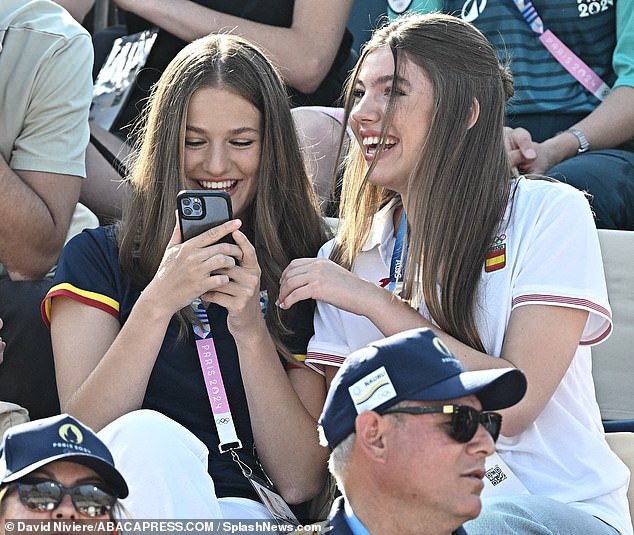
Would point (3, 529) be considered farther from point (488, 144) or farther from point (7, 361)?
point (488, 144)

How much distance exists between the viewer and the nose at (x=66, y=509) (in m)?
2.08

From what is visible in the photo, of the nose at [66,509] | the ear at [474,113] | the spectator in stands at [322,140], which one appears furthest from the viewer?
the spectator in stands at [322,140]

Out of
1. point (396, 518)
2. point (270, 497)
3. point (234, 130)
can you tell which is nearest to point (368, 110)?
point (234, 130)

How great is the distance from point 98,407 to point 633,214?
2.10 metres

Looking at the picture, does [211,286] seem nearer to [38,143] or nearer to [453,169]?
[453,169]

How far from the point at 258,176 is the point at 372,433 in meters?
1.23

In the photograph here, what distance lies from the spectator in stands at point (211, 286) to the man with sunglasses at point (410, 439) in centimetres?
66

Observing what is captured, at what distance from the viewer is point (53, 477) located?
6.87 feet

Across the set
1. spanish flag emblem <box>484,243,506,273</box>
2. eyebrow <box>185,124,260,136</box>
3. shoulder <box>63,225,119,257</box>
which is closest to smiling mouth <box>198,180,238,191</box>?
eyebrow <box>185,124,260,136</box>

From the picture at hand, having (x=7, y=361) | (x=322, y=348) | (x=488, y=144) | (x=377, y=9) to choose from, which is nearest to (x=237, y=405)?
(x=322, y=348)

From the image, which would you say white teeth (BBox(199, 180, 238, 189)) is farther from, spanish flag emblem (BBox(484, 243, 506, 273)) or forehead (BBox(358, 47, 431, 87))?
spanish flag emblem (BBox(484, 243, 506, 273))

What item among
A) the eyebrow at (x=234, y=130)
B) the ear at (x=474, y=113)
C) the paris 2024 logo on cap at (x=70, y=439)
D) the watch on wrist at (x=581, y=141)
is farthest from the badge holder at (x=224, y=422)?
the watch on wrist at (x=581, y=141)

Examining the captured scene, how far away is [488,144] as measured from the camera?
2.96m

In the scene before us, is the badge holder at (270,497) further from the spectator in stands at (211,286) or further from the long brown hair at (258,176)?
the long brown hair at (258,176)
